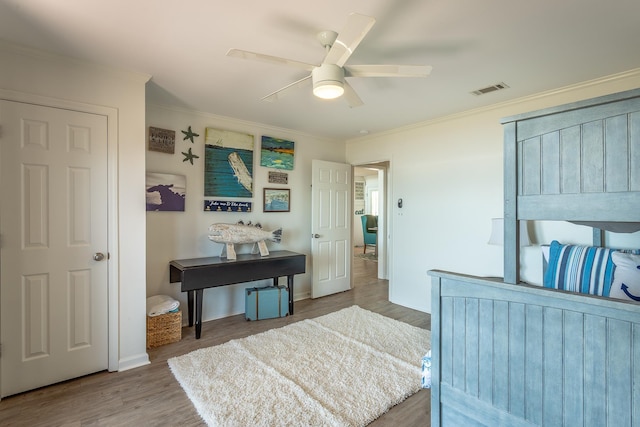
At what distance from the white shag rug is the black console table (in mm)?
584

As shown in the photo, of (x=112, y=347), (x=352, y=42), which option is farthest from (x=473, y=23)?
(x=112, y=347)

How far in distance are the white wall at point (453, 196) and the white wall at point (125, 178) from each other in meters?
2.97

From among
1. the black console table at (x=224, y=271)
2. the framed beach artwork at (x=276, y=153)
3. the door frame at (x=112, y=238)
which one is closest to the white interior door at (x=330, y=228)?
the framed beach artwork at (x=276, y=153)

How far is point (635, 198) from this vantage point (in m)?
1.00

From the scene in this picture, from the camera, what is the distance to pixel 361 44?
2008mm

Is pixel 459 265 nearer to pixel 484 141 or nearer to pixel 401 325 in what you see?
pixel 401 325

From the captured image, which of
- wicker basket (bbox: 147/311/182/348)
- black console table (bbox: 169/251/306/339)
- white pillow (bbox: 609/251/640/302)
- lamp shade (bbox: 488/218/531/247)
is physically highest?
lamp shade (bbox: 488/218/531/247)

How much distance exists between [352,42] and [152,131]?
247 cm

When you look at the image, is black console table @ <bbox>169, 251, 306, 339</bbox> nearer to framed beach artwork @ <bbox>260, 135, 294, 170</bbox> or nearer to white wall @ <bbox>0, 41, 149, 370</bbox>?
white wall @ <bbox>0, 41, 149, 370</bbox>

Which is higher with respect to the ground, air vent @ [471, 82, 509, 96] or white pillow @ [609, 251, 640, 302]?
air vent @ [471, 82, 509, 96]

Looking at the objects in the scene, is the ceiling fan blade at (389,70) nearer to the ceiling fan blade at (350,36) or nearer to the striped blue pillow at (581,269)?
the ceiling fan blade at (350,36)

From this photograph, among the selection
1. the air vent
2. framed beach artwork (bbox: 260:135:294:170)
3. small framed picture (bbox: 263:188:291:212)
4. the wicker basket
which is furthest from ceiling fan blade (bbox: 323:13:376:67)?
the wicker basket

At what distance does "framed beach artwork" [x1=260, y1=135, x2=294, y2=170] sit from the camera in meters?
4.03

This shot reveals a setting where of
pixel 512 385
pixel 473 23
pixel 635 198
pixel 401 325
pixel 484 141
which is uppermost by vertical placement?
pixel 473 23
